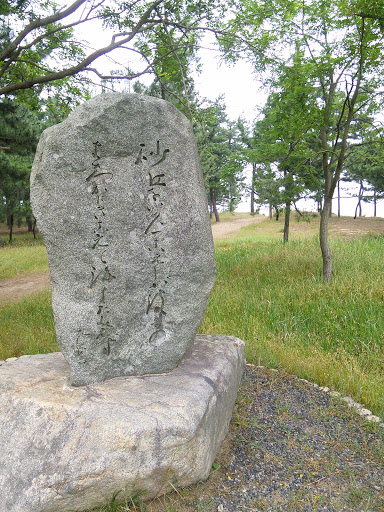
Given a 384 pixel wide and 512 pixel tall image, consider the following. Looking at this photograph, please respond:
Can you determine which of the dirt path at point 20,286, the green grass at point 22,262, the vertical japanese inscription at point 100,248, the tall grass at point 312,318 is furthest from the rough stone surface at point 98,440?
the green grass at point 22,262

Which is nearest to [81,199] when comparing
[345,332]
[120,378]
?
[120,378]

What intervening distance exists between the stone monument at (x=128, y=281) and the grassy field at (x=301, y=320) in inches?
56.1

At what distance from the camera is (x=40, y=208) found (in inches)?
117

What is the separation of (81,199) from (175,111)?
1.01 meters

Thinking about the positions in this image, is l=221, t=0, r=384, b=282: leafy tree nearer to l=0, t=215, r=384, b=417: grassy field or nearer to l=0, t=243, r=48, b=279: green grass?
l=0, t=215, r=384, b=417: grassy field

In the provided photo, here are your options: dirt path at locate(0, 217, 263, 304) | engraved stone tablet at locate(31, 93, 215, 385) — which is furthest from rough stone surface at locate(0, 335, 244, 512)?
dirt path at locate(0, 217, 263, 304)

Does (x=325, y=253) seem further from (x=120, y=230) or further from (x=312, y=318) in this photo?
(x=120, y=230)

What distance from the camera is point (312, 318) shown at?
18.3 feet

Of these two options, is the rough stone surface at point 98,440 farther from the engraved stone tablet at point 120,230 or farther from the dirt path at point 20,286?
the dirt path at point 20,286

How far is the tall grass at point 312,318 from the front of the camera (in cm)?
423

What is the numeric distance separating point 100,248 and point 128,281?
33 cm

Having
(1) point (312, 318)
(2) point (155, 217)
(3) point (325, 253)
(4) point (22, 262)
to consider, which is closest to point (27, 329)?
→ (2) point (155, 217)

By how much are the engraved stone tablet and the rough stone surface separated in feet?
1.22

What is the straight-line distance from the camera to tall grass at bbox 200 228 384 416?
4227 millimetres
